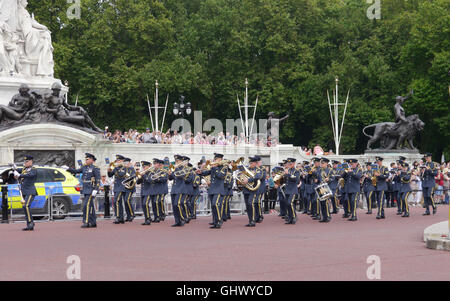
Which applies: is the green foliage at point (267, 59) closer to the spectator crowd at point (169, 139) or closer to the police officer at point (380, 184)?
the spectator crowd at point (169, 139)

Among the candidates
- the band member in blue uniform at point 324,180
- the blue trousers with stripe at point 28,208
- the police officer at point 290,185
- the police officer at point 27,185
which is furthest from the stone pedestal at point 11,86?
the police officer at point 290,185

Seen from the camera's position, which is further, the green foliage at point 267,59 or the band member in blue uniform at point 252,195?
the green foliage at point 267,59

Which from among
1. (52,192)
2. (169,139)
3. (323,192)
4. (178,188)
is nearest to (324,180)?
(323,192)

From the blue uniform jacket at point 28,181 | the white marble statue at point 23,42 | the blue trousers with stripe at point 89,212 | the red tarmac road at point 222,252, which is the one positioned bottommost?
the red tarmac road at point 222,252

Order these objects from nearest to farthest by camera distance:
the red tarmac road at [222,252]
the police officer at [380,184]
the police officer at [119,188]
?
the red tarmac road at [222,252]
the police officer at [119,188]
the police officer at [380,184]

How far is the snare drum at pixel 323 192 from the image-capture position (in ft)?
75.8

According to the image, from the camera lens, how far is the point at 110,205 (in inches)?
1020

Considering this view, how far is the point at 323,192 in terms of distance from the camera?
2325 cm

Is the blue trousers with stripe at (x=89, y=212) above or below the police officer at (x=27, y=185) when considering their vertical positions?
below

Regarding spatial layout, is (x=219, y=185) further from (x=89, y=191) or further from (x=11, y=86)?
(x=11, y=86)

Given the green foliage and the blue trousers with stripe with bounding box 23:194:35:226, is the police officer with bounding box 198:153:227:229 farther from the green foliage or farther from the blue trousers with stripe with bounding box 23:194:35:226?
the green foliage

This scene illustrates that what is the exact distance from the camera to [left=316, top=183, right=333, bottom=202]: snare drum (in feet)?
75.8

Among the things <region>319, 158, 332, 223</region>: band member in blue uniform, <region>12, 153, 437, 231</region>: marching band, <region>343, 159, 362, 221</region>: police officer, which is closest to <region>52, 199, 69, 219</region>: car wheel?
<region>12, 153, 437, 231</region>: marching band

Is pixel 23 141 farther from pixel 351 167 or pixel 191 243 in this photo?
pixel 191 243
